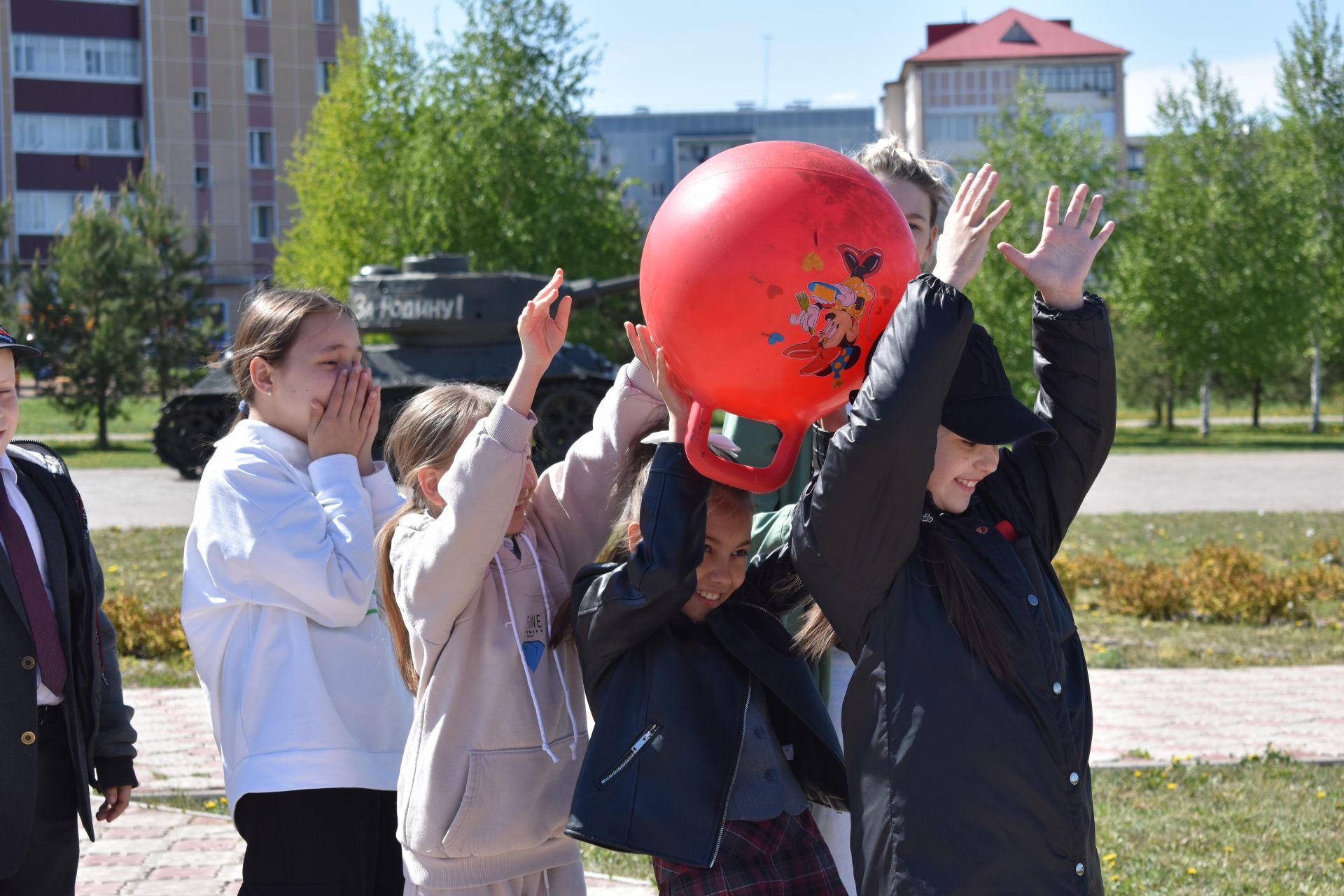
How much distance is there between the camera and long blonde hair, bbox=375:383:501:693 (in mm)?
2787

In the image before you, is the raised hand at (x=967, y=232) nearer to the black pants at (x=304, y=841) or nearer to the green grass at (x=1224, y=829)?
the black pants at (x=304, y=841)

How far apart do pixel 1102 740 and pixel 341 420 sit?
4465 mm

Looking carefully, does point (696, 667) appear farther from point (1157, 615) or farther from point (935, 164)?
point (1157, 615)

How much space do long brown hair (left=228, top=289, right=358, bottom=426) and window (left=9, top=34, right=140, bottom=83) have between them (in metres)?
54.3

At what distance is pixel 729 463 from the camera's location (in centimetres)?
234

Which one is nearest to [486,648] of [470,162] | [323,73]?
[470,162]

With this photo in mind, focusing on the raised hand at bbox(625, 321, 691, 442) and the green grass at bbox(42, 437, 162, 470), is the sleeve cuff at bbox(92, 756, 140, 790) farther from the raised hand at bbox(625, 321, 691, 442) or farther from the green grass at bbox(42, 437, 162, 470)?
the green grass at bbox(42, 437, 162, 470)

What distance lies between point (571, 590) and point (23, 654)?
1.20 metres

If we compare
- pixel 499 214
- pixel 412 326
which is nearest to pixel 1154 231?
pixel 499 214

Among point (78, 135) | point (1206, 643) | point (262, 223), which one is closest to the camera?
point (1206, 643)

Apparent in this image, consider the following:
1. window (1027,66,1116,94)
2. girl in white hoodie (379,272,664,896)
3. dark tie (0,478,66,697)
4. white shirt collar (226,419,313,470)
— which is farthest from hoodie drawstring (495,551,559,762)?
window (1027,66,1116,94)

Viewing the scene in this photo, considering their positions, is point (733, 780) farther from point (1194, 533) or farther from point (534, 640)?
point (1194, 533)

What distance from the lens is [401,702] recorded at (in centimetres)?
300

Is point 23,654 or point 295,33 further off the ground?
point 295,33
